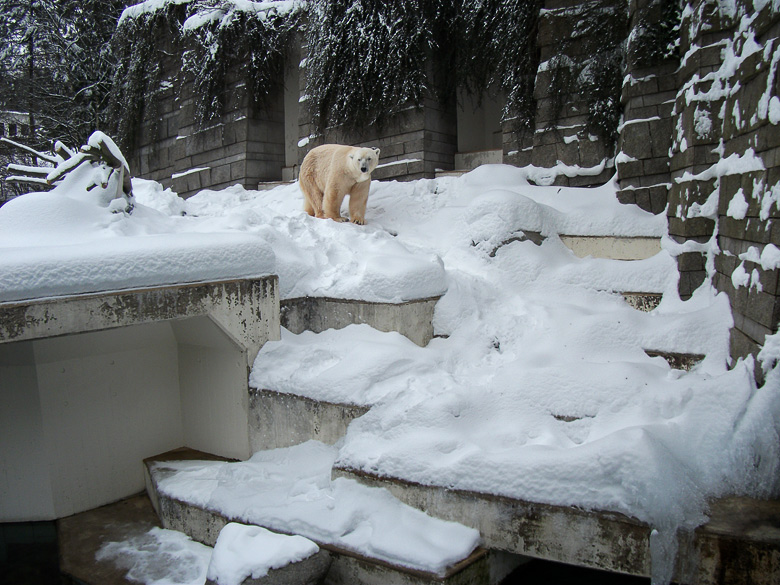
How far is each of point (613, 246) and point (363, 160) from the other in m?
1.89

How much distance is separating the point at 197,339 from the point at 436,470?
179cm

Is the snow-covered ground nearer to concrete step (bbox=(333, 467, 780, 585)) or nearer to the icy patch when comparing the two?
concrete step (bbox=(333, 467, 780, 585))

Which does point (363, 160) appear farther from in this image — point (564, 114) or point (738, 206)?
point (738, 206)

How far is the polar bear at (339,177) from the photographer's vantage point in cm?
429

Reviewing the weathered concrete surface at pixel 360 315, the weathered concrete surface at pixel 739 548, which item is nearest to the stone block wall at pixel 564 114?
the weathered concrete surface at pixel 360 315

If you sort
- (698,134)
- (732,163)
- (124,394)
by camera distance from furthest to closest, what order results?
(124,394), (698,134), (732,163)

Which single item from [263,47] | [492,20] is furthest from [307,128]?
[492,20]

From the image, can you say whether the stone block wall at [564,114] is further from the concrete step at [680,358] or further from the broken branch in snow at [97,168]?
the broken branch in snow at [97,168]

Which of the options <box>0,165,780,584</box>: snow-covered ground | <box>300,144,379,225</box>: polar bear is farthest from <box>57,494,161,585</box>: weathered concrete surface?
<box>300,144,379,225</box>: polar bear

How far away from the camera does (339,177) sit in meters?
4.38

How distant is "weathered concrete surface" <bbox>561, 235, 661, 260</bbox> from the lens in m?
3.75

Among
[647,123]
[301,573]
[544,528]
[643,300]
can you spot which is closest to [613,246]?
[643,300]

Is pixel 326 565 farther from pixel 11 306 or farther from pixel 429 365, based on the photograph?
pixel 11 306

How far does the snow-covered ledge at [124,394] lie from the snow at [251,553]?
35.6 inches
